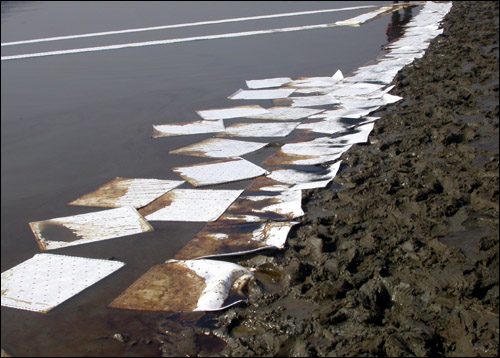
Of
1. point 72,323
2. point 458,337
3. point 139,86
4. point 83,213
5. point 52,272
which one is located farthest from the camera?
point 139,86

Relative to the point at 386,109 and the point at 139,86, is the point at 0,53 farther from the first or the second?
the point at 386,109

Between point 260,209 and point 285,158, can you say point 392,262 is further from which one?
point 285,158

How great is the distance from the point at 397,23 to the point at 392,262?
11342mm

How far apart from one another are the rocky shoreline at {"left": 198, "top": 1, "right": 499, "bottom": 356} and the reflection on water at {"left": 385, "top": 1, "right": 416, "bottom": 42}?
691 cm

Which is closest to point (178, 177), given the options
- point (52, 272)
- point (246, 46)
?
point (52, 272)

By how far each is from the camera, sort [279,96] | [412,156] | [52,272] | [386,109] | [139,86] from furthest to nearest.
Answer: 1. [139,86]
2. [279,96]
3. [386,109]
4. [412,156]
5. [52,272]

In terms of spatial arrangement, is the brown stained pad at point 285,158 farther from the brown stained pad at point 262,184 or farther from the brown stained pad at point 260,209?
the brown stained pad at point 260,209

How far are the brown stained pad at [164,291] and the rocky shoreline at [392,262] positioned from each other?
0.28 meters

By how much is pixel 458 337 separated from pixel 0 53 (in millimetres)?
11997

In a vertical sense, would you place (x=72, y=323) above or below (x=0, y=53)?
below

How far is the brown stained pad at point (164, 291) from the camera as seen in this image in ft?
9.84

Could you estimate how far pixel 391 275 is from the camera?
9.70ft

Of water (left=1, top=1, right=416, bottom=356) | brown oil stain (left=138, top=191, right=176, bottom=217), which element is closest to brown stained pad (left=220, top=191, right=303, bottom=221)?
water (left=1, top=1, right=416, bottom=356)

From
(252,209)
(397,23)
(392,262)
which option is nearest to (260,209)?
(252,209)
